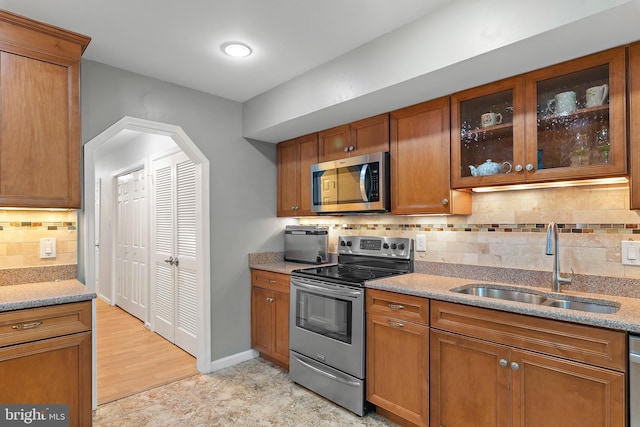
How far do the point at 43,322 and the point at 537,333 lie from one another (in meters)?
2.42

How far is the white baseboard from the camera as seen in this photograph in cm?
316

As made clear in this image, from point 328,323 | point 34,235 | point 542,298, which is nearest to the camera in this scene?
point 542,298

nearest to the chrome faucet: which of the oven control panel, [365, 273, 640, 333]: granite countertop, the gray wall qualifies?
[365, 273, 640, 333]: granite countertop

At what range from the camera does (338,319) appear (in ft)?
8.33

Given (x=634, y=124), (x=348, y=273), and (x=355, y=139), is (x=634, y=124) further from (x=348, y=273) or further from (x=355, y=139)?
(x=348, y=273)

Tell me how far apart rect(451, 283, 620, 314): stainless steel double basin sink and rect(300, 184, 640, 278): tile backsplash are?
0.58 ft

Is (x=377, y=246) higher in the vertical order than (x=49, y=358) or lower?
higher

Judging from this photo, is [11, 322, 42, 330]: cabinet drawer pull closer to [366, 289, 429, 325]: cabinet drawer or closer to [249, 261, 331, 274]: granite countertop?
[249, 261, 331, 274]: granite countertop

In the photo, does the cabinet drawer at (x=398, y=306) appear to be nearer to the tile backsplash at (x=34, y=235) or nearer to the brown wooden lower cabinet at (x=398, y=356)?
the brown wooden lower cabinet at (x=398, y=356)

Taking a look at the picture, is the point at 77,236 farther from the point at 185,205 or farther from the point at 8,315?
the point at 185,205

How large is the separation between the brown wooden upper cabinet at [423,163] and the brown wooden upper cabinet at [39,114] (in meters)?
2.08

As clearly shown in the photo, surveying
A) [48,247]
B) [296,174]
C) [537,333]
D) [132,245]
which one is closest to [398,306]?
[537,333]

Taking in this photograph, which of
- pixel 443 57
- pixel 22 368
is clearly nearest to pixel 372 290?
pixel 443 57

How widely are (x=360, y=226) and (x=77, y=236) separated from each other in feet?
7.08
